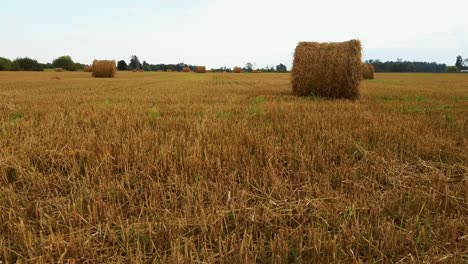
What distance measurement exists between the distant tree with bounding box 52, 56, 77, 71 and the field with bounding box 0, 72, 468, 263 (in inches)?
2859

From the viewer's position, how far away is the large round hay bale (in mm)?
10805

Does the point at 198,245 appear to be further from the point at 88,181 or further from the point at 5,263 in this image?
the point at 88,181

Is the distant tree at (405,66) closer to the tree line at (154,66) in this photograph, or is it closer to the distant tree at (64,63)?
the tree line at (154,66)

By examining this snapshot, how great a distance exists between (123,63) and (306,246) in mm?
95192

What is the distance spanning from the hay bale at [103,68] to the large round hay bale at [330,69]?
23783mm

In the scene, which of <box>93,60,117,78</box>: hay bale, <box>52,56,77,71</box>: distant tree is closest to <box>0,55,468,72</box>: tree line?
<box>52,56,77,71</box>: distant tree

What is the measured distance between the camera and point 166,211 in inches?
99.7

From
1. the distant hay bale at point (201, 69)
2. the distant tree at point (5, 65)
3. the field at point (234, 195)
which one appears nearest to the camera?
the field at point (234, 195)

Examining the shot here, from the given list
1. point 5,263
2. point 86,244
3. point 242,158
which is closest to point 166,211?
point 86,244

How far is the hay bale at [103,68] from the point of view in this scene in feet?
102

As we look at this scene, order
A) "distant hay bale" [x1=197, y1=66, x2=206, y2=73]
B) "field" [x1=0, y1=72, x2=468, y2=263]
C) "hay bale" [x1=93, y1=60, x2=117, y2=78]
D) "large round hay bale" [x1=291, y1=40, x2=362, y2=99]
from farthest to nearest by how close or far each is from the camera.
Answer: "distant hay bale" [x1=197, y1=66, x2=206, y2=73] → "hay bale" [x1=93, y1=60, x2=117, y2=78] → "large round hay bale" [x1=291, y1=40, x2=362, y2=99] → "field" [x1=0, y1=72, x2=468, y2=263]

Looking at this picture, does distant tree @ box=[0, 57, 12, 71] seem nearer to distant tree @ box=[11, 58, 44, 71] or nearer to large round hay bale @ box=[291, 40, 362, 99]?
distant tree @ box=[11, 58, 44, 71]

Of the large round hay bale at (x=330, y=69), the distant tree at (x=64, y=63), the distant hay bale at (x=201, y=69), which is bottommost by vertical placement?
the large round hay bale at (x=330, y=69)

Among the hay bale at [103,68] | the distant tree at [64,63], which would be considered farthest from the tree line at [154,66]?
the hay bale at [103,68]
